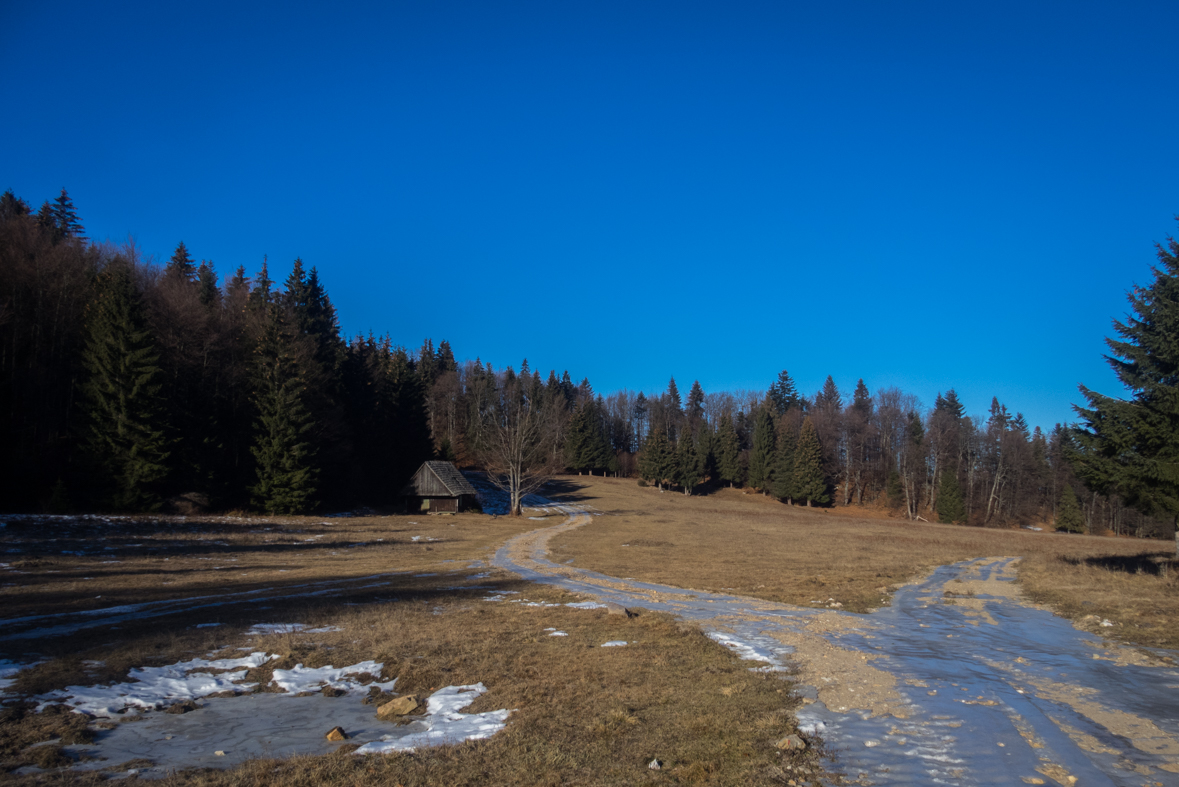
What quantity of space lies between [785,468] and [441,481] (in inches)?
2174

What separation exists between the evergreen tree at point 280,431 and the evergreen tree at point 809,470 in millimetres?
65850

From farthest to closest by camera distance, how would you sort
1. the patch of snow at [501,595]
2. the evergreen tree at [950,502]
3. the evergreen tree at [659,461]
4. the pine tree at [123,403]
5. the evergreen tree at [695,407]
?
the evergreen tree at [695,407]
the evergreen tree at [659,461]
the evergreen tree at [950,502]
the pine tree at [123,403]
the patch of snow at [501,595]

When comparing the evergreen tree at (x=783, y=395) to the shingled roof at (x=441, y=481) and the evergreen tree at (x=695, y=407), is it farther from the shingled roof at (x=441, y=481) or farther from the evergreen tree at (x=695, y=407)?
the shingled roof at (x=441, y=481)

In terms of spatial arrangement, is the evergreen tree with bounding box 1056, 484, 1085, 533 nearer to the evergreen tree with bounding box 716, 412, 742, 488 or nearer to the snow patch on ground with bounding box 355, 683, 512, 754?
the evergreen tree with bounding box 716, 412, 742, 488

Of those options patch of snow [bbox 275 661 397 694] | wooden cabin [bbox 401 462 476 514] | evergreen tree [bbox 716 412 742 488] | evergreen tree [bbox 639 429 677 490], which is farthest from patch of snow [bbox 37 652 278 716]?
evergreen tree [bbox 716 412 742 488]

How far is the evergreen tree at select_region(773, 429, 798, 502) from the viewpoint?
88.8 meters

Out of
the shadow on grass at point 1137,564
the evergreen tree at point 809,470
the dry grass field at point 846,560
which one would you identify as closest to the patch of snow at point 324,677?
the dry grass field at point 846,560

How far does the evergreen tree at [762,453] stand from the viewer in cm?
9669

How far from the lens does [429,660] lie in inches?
392

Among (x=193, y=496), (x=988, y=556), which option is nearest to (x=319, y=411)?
(x=193, y=496)

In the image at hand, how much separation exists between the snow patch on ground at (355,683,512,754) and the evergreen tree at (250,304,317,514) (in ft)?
130

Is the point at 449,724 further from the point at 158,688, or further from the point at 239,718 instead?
the point at 158,688

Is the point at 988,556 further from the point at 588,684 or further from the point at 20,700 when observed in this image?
the point at 20,700

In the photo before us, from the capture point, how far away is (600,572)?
23172 mm
